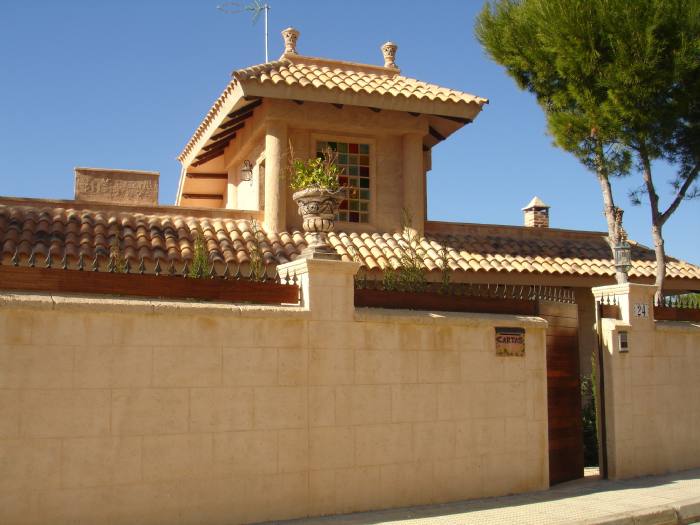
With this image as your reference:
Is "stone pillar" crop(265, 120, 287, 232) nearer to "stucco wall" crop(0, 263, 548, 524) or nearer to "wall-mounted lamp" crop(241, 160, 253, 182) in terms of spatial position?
"wall-mounted lamp" crop(241, 160, 253, 182)

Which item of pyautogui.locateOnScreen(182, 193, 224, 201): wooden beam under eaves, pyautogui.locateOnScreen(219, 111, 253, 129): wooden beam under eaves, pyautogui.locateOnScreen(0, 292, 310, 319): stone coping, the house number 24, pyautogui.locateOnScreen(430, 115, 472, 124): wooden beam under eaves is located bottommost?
pyautogui.locateOnScreen(0, 292, 310, 319): stone coping

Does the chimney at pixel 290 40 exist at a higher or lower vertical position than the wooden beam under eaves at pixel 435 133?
higher

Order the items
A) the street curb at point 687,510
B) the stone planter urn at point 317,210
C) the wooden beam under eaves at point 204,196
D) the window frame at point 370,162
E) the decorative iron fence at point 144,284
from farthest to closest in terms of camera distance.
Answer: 1. the wooden beam under eaves at point 204,196
2. the window frame at point 370,162
3. the street curb at point 687,510
4. the stone planter urn at point 317,210
5. the decorative iron fence at point 144,284

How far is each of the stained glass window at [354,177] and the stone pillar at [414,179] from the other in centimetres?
71

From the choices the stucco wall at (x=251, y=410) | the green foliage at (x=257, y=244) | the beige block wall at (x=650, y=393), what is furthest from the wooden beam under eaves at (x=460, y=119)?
the stucco wall at (x=251, y=410)

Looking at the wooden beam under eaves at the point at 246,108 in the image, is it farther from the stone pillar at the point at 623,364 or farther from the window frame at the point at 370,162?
the stone pillar at the point at 623,364

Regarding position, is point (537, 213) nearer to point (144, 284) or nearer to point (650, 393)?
point (650, 393)

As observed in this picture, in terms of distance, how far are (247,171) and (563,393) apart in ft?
27.3

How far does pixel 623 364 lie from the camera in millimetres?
11180

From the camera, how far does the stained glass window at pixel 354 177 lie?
50.9ft

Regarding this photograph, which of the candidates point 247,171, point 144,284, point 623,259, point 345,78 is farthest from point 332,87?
point 144,284

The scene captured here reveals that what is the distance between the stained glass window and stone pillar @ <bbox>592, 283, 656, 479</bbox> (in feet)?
17.8

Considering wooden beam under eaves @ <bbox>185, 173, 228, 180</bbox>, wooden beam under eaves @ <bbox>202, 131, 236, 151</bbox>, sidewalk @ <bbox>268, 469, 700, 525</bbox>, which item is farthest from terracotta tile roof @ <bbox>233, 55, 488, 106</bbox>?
sidewalk @ <bbox>268, 469, 700, 525</bbox>

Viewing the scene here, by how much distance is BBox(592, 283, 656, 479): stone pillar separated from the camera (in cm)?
1096
